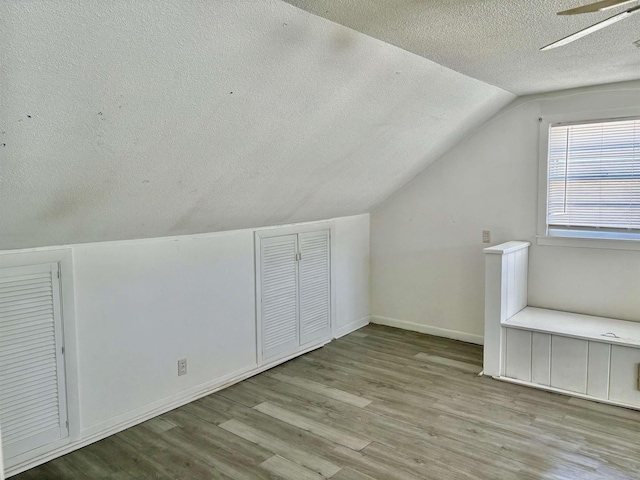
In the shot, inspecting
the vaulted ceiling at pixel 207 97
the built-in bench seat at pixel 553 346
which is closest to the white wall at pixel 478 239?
the built-in bench seat at pixel 553 346

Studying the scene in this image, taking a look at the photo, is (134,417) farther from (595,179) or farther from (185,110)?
(595,179)

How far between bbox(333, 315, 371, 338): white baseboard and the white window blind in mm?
1986

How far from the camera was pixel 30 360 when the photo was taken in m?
2.61

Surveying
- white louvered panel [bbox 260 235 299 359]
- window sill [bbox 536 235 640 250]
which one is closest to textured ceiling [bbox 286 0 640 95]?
window sill [bbox 536 235 640 250]

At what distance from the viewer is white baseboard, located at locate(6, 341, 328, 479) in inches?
103

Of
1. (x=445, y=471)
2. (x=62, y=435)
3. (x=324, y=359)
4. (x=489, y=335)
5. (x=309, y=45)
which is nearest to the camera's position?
(x=309, y=45)

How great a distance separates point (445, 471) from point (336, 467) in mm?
560

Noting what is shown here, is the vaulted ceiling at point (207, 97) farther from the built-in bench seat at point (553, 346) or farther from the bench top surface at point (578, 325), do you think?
the bench top surface at point (578, 325)

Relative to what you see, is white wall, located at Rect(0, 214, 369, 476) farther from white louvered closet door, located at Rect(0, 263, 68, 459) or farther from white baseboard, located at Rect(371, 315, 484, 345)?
white baseboard, located at Rect(371, 315, 484, 345)

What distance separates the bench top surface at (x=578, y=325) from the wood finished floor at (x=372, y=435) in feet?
1.45

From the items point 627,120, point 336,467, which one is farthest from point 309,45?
point 627,120

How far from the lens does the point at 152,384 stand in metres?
3.18

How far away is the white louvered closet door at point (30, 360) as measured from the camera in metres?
2.52

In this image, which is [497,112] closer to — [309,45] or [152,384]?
[309,45]
